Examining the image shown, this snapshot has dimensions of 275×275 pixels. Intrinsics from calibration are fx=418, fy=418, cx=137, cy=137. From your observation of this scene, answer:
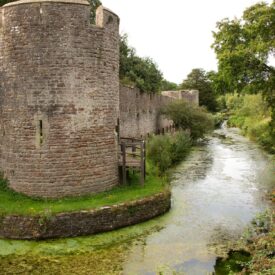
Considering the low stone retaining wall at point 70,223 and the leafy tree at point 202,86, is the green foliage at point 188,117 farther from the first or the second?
the leafy tree at point 202,86

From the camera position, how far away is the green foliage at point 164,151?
2033cm

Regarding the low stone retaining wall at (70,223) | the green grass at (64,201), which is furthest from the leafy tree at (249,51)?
the low stone retaining wall at (70,223)

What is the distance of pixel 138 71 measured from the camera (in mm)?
27547

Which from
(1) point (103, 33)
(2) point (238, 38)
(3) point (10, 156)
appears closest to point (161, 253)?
(3) point (10, 156)

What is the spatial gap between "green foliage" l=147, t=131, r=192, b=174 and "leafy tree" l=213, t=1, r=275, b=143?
454 centimetres

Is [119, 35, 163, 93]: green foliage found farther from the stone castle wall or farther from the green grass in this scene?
the green grass

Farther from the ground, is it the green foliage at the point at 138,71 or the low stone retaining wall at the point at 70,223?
the green foliage at the point at 138,71

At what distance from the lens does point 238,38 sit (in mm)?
18797

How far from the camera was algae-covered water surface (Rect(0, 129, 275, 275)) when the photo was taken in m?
9.30

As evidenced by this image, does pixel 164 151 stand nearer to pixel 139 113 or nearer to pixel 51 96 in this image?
pixel 139 113

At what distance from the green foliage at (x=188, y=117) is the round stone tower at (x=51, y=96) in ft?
64.5

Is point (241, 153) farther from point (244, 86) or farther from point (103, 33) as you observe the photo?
point (103, 33)


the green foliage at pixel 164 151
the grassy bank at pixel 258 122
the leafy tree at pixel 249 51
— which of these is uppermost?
the leafy tree at pixel 249 51

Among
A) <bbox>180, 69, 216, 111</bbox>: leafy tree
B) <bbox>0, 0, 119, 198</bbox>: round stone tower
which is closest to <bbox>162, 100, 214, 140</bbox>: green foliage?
<bbox>0, 0, 119, 198</bbox>: round stone tower
